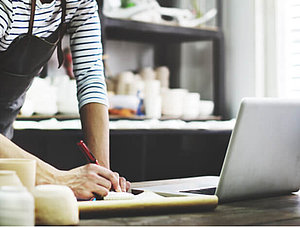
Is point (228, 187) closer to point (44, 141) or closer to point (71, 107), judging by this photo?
point (44, 141)

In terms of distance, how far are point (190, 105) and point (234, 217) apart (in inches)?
112

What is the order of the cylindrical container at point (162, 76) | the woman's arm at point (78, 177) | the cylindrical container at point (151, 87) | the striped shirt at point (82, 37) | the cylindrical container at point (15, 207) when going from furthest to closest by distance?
the cylindrical container at point (162, 76) → the cylindrical container at point (151, 87) → the striped shirt at point (82, 37) → the woman's arm at point (78, 177) → the cylindrical container at point (15, 207)

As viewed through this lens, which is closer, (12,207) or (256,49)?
(12,207)

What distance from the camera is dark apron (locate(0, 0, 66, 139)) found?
1.88 meters

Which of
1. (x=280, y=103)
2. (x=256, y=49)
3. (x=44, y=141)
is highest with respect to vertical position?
(x=256, y=49)

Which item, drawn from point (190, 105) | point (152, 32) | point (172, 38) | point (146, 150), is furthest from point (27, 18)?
point (172, 38)

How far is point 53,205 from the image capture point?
0.99m

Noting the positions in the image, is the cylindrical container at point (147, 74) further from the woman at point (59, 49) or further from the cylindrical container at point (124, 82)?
the woman at point (59, 49)

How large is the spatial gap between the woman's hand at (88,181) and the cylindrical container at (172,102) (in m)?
2.64

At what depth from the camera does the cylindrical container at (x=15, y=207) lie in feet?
2.93

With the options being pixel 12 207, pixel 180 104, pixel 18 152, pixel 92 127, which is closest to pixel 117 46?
pixel 180 104

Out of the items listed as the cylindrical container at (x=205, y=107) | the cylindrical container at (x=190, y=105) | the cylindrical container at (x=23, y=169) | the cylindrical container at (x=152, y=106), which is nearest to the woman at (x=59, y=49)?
the cylindrical container at (x=23, y=169)

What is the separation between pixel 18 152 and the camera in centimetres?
129

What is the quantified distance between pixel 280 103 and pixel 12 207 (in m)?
0.67
